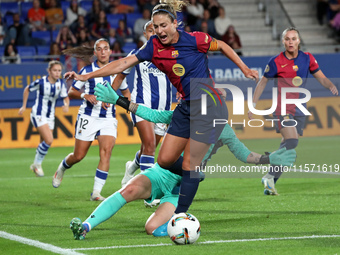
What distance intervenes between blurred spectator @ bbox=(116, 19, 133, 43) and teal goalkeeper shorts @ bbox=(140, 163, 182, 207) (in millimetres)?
13609

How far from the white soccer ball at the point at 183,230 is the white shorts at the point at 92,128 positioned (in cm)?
381

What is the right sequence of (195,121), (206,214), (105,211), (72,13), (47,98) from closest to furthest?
(105,211) < (195,121) < (206,214) < (47,98) < (72,13)

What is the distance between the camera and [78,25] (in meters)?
19.8

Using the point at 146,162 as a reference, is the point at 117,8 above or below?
below

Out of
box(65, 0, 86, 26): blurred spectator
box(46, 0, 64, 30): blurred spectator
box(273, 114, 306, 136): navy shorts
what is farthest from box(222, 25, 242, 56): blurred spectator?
box(273, 114, 306, 136): navy shorts

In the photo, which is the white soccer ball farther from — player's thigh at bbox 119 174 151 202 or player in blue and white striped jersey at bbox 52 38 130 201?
player in blue and white striped jersey at bbox 52 38 130 201

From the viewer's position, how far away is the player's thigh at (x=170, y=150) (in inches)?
262

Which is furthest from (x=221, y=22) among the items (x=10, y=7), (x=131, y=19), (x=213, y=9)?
(x=10, y=7)

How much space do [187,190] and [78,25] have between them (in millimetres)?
13958

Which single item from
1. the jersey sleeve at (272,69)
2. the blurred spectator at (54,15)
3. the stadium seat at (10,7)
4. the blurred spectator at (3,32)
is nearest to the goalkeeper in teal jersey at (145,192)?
the jersey sleeve at (272,69)

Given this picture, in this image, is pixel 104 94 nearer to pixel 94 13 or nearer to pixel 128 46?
pixel 128 46

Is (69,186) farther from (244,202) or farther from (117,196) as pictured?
(117,196)

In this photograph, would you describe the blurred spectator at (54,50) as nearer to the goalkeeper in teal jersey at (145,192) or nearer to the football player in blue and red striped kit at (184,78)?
the football player in blue and red striped kit at (184,78)

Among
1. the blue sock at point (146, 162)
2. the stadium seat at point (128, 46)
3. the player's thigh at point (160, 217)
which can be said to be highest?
the player's thigh at point (160, 217)
